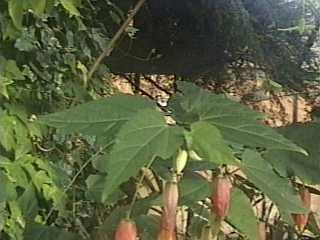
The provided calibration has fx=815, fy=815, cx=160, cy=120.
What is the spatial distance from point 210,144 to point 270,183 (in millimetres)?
92

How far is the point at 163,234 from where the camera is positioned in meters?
0.50

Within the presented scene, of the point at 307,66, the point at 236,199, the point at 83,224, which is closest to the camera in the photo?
the point at 236,199

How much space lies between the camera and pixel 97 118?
1.80 ft

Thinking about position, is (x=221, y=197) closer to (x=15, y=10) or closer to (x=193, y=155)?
(x=193, y=155)

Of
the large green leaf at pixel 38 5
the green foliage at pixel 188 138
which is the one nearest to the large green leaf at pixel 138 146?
the green foliage at pixel 188 138

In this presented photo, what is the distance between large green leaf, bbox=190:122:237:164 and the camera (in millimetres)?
497

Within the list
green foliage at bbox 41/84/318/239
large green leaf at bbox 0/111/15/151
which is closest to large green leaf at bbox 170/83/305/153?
green foliage at bbox 41/84/318/239

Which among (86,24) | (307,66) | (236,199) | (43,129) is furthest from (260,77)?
(236,199)

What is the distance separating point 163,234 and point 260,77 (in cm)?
64

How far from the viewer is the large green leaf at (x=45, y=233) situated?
2.32 ft

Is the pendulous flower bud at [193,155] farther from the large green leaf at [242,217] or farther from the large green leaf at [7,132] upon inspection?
the large green leaf at [7,132]

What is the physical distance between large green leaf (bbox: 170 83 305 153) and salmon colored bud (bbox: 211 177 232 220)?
0.03 m

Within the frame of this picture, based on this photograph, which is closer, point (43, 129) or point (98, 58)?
point (43, 129)

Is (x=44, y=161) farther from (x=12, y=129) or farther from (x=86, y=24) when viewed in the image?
(x=86, y=24)
